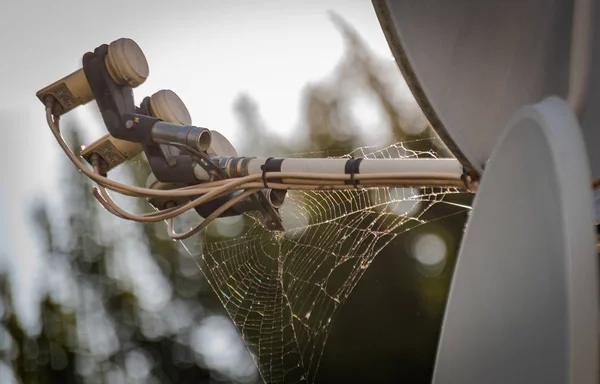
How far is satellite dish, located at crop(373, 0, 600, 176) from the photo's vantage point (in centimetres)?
169

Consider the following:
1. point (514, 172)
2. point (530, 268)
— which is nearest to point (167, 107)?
point (514, 172)

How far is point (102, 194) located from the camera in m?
2.92

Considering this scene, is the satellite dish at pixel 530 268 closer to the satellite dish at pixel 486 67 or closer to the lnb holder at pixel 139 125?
the satellite dish at pixel 486 67

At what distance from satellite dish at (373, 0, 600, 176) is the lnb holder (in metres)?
1.10

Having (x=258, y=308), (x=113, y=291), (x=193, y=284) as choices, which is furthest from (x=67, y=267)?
(x=258, y=308)

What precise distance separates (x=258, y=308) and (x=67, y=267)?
30.1 ft

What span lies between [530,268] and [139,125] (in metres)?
1.78

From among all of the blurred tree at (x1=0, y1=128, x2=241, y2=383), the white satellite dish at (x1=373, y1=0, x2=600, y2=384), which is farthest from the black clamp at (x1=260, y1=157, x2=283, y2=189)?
the blurred tree at (x1=0, y1=128, x2=241, y2=383)

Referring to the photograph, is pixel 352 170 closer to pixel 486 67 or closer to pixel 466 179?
pixel 466 179

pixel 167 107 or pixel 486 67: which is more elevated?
pixel 167 107

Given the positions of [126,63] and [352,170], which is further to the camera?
[126,63]

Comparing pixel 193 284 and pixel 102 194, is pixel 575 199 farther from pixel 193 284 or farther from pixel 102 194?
pixel 193 284

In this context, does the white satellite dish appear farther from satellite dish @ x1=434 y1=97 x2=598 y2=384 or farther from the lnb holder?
the lnb holder

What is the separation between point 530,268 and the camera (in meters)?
1.28
